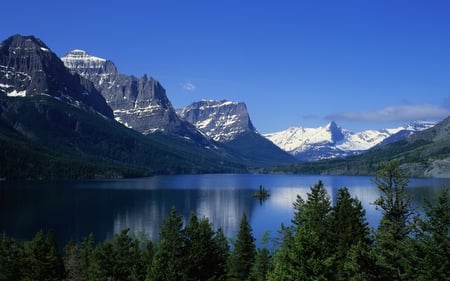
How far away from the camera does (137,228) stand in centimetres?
14088

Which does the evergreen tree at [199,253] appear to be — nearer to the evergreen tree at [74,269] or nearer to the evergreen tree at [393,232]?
the evergreen tree at [74,269]

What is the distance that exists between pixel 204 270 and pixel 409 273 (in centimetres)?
2849

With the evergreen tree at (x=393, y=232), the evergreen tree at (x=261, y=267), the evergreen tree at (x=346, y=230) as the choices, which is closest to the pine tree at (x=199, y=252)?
the evergreen tree at (x=261, y=267)

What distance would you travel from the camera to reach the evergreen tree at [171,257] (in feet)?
165

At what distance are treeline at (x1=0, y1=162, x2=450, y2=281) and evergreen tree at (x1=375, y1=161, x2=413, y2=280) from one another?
0.24 feet

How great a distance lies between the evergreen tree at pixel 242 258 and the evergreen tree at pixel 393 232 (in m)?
25.6

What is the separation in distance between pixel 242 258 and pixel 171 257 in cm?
1324

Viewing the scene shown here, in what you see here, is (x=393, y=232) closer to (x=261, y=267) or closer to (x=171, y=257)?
(x=261, y=267)

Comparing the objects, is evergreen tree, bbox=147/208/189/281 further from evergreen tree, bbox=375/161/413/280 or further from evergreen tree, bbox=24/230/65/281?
evergreen tree, bbox=375/161/413/280

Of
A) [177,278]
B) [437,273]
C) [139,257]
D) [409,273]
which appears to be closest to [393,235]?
[409,273]

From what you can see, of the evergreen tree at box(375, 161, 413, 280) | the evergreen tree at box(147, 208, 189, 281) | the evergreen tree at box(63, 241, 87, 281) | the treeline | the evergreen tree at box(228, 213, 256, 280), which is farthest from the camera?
the evergreen tree at box(63, 241, 87, 281)

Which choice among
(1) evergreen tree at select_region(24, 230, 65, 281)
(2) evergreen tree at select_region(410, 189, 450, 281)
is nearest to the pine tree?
(1) evergreen tree at select_region(24, 230, 65, 281)

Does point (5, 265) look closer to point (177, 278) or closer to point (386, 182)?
point (177, 278)

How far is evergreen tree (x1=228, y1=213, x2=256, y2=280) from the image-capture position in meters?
62.0
